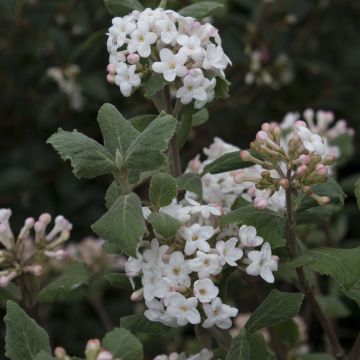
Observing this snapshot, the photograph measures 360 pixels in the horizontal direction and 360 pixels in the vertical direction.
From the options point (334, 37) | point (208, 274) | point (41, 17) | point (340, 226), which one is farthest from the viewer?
point (334, 37)

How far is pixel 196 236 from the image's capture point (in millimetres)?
1416

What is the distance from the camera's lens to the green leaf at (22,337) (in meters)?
1.39

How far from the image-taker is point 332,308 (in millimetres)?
2322

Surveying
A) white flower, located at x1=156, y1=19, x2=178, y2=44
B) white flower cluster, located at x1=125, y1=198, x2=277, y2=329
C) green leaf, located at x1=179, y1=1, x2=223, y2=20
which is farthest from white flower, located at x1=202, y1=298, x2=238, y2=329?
green leaf, located at x1=179, y1=1, x2=223, y2=20

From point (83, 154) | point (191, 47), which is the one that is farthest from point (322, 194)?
point (83, 154)

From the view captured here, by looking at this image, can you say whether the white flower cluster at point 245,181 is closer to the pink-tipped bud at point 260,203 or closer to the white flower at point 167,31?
the pink-tipped bud at point 260,203

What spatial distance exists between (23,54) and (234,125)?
1.00 m

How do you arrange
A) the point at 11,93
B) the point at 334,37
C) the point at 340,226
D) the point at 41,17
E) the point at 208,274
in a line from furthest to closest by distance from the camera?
the point at 334,37
the point at 11,93
the point at 41,17
the point at 340,226
the point at 208,274

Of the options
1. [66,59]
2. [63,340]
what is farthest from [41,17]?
[63,340]

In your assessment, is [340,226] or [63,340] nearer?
[340,226]

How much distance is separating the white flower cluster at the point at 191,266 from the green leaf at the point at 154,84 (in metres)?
0.23

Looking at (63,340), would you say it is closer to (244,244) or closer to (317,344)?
(317,344)

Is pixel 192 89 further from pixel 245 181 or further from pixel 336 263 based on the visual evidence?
pixel 336 263

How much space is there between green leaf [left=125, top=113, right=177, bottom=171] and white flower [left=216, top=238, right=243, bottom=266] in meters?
0.19
